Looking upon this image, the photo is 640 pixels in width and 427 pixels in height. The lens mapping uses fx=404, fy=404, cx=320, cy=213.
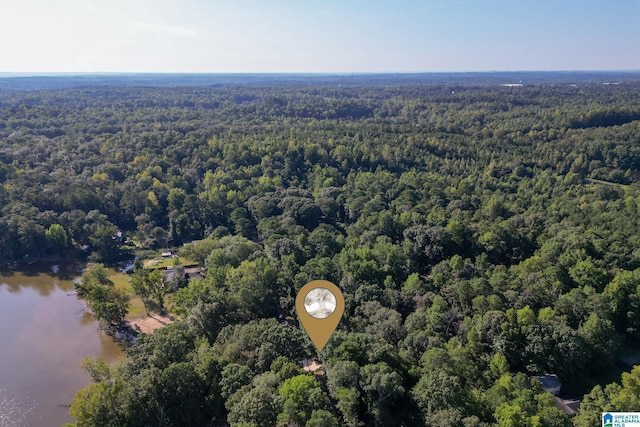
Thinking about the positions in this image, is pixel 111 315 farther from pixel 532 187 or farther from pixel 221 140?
pixel 532 187

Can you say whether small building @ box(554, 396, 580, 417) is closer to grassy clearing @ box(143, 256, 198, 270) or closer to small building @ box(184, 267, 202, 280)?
small building @ box(184, 267, 202, 280)

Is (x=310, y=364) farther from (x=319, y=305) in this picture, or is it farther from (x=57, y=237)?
(x=57, y=237)

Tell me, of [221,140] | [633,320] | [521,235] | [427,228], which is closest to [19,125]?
[221,140]

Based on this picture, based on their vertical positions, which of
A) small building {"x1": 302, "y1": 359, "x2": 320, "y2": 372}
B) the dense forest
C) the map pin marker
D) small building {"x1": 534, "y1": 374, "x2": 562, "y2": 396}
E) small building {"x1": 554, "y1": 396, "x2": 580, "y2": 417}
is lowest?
small building {"x1": 302, "y1": 359, "x2": 320, "y2": 372}

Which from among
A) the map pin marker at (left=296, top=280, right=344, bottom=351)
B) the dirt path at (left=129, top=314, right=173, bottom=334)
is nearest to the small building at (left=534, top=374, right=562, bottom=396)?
the map pin marker at (left=296, top=280, right=344, bottom=351)

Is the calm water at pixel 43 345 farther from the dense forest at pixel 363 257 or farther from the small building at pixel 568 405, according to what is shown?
the small building at pixel 568 405

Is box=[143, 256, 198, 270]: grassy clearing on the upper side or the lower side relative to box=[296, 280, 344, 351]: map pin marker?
lower
